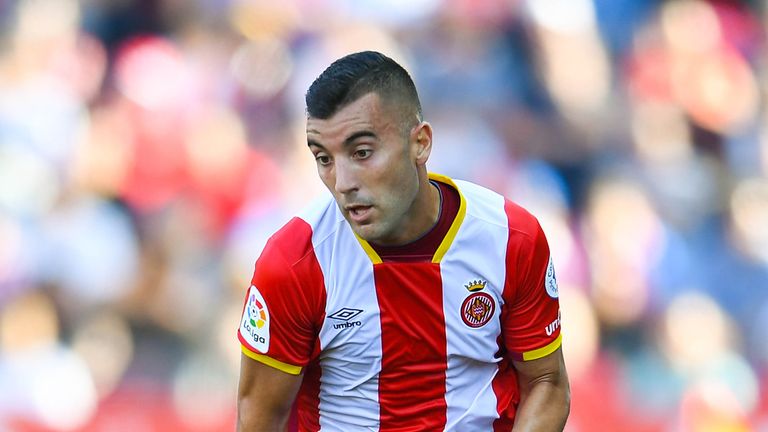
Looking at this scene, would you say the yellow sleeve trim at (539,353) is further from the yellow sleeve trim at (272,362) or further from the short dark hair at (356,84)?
the short dark hair at (356,84)

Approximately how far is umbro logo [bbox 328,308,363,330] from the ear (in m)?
0.42

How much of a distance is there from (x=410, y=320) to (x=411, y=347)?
7 centimetres

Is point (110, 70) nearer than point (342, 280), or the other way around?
point (342, 280)

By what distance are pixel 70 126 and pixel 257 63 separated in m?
1.06

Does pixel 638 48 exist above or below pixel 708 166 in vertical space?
above

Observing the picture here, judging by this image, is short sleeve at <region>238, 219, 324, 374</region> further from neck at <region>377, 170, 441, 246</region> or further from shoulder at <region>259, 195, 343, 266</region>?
neck at <region>377, 170, 441, 246</region>

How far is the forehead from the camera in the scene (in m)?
2.79

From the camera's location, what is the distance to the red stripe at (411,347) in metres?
3.08

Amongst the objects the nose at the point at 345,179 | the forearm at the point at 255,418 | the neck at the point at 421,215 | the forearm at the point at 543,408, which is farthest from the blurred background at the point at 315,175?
the nose at the point at 345,179

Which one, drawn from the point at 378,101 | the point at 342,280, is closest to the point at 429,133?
the point at 378,101

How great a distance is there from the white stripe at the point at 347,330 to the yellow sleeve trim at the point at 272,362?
0.11 m

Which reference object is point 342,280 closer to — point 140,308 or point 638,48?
point 140,308

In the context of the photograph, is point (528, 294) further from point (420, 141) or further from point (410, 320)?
point (420, 141)

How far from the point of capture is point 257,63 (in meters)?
6.52
